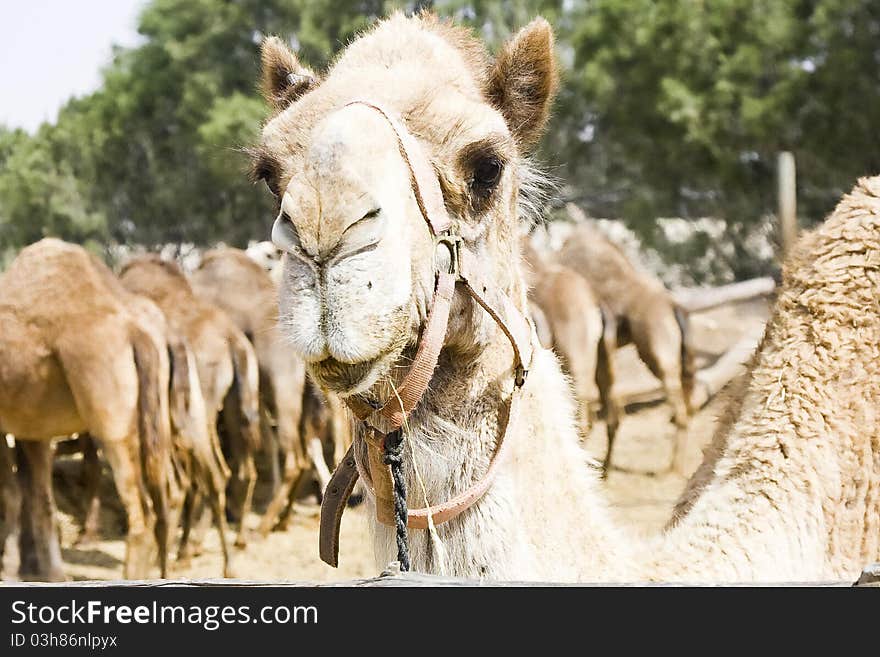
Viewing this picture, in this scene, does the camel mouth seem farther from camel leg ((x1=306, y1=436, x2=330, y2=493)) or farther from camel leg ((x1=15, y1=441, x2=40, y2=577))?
camel leg ((x1=306, y1=436, x2=330, y2=493))

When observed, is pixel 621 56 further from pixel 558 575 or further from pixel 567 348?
pixel 558 575

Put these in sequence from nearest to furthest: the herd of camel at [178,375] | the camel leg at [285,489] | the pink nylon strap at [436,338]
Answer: the pink nylon strap at [436,338] → the herd of camel at [178,375] → the camel leg at [285,489]

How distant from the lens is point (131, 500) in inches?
271

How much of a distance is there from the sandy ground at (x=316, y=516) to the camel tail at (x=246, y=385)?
97cm

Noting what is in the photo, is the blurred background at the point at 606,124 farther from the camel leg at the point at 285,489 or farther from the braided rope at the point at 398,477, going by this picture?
the braided rope at the point at 398,477

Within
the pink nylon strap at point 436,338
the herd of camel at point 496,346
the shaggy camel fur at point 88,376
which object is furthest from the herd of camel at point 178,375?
the pink nylon strap at point 436,338

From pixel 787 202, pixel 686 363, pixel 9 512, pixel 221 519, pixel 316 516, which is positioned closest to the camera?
pixel 787 202

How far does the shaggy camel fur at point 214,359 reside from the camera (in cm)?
916

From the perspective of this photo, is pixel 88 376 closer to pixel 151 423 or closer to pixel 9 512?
pixel 151 423

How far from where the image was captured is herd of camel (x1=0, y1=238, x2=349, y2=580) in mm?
6969

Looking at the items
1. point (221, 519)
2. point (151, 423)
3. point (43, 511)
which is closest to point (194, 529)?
point (221, 519)

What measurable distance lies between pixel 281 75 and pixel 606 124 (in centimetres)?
1836

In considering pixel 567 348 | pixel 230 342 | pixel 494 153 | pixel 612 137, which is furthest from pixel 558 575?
pixel 612 137

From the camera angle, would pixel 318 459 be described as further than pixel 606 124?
No
